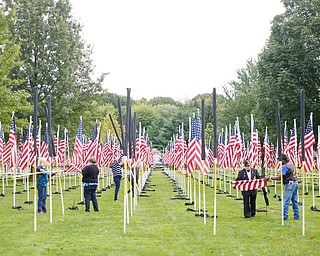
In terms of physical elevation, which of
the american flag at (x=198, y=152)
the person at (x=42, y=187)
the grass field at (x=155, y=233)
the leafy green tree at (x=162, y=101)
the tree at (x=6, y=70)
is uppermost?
the leafy green tree at (x=162, y=101)

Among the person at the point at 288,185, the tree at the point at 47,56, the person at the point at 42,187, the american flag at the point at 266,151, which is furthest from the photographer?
the tree at the point at 47,56

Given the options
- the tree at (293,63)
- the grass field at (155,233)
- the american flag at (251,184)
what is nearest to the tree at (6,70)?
the grass field at (155,233)

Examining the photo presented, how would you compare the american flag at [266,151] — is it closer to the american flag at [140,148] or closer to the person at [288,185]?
the american flag at [140,148]

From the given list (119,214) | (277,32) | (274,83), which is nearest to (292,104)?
(274,83)

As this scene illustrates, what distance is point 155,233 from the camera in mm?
13750

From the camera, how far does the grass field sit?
37.8ft

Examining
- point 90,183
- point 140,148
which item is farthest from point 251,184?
point 140,148

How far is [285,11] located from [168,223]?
999 inches

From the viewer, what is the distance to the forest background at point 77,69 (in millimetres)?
33469

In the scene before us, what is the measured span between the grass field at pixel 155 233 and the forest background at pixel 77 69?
1516 cm

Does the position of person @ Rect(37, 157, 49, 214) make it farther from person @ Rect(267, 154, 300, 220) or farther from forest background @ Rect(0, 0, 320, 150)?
forest background @ Rect(0, 0, 320, 150)

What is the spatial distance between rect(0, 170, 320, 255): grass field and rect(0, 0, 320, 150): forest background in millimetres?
15158

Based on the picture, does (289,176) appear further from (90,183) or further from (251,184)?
(90,183)

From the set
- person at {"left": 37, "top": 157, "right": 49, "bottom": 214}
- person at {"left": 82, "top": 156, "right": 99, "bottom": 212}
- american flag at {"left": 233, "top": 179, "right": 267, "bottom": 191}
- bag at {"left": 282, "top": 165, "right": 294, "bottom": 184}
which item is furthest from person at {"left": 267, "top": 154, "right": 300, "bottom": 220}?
Answer: person at {"left": 37, "top": 157, "right": 49, "bottom": 214}
